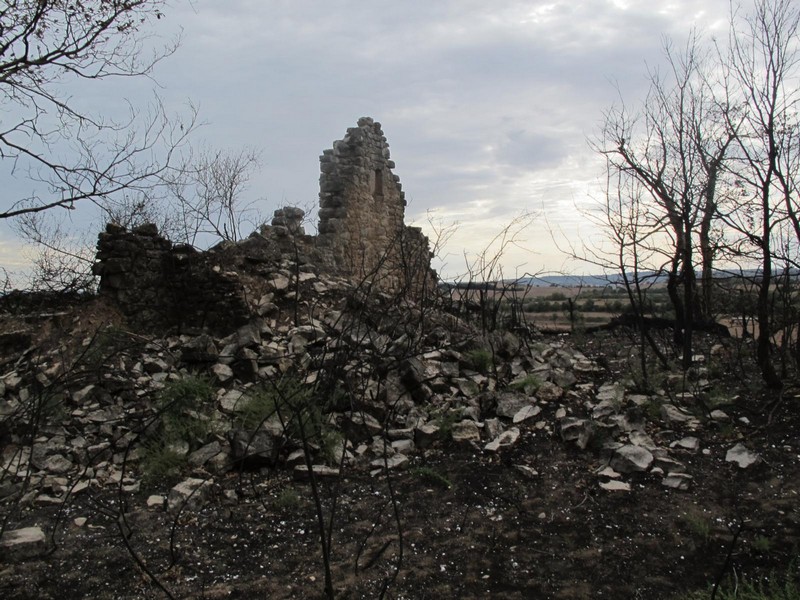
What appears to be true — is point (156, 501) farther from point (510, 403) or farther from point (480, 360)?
point (480, 360)

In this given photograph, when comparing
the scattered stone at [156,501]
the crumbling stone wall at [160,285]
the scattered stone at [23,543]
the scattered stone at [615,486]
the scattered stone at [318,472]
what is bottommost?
the scattered stone at [23,543]

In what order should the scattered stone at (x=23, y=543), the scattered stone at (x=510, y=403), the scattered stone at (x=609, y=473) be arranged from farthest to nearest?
the scattered stone at (x=510, y=403) < the scattered stone at (x=609, y=473) < the scattered stone at (x=23, y=543)

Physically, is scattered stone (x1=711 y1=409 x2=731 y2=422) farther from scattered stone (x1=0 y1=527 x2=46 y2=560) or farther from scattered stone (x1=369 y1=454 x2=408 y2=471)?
scattered stone (x1=0 y1=527 x2=46 y2=560)

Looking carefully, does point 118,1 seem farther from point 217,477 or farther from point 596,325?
point 596,325

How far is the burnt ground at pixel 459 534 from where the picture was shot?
3.73 metres

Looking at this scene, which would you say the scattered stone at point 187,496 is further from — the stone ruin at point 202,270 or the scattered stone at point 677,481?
the scattered stone at point 677,481

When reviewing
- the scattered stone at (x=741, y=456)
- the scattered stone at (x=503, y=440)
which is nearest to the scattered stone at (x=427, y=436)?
the scattered stone at (x=503, y=440)

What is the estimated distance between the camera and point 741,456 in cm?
521

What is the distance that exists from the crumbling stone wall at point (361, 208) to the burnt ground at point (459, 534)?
6.46 meters

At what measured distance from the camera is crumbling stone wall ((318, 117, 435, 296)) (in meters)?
11.7

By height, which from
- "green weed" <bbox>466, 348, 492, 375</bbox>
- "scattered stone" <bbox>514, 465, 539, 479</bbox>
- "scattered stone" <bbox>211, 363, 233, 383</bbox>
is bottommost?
"scattered stone" <bbox>514, 465, 539, 479</bbox>

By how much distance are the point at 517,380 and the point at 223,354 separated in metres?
3.34

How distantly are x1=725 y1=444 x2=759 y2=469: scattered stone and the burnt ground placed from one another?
9 centimetres

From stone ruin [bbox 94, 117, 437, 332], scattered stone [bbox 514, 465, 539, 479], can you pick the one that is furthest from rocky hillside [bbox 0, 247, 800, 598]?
stone ruin [bbox 94, 117, 437, 332]
